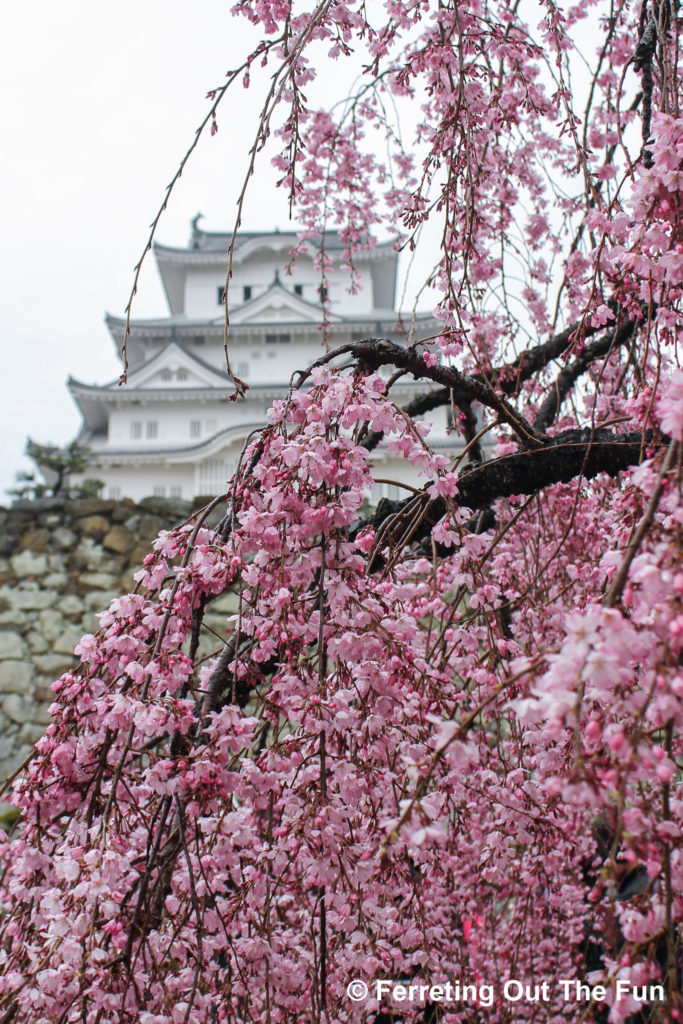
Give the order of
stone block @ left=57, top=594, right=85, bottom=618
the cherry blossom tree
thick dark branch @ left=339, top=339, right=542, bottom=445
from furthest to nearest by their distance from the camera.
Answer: stone block @ left=57, top=594, right=85, bottom=618, thick dark branch @ left=339, top=339, right=542, bottom=445, the cherry blossom tree

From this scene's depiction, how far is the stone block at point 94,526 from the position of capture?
6348 mm

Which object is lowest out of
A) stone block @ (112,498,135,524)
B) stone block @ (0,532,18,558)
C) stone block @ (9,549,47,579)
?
stone block @ (9,549,47,579)

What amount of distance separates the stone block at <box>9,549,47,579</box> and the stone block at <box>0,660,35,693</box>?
78 cm

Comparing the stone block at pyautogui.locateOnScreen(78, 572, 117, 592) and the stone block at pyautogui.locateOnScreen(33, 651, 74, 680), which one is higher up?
the stone block at pyautogui.locateOnScreen(78, 572, 117, 592)

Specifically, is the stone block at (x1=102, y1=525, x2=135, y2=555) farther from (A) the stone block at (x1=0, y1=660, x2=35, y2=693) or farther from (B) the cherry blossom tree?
(B) the cherry blossom tree

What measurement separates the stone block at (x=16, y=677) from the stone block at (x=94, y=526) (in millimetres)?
1218

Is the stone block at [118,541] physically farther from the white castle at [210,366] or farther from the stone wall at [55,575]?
the white castle at [210,366]

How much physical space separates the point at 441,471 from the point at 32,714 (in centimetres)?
531

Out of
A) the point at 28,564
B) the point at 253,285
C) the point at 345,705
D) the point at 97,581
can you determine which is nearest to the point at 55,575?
the point at 28,564

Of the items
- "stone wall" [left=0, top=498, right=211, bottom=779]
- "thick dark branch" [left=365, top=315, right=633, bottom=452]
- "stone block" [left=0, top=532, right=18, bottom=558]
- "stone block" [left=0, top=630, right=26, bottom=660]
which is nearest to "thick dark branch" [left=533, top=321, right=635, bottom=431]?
"thick dark branch" [left=365, top=315, right=633, bottom=452]

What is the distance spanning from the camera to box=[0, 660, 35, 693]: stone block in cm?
575

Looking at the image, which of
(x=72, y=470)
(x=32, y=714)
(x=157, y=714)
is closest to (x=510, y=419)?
(x=157, y=714)

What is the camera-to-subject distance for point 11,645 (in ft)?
19.4

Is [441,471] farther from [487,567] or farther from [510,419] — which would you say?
[487,567]
